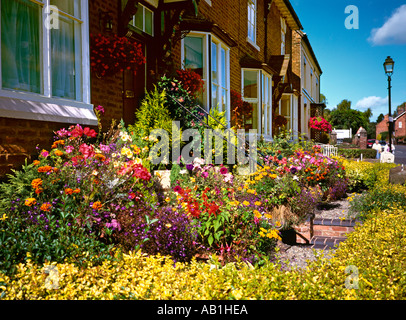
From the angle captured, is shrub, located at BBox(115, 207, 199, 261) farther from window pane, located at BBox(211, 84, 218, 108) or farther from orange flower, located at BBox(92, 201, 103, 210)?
window pane, located at BBox(211, 84, 218, 108)

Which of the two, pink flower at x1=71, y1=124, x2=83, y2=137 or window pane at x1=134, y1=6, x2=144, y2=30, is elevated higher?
window pane at x1=134, y1=6, x2=144, y2=30

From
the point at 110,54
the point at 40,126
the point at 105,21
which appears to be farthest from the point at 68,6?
the point at 40,126

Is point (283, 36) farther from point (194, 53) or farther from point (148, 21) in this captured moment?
point (148, 21)

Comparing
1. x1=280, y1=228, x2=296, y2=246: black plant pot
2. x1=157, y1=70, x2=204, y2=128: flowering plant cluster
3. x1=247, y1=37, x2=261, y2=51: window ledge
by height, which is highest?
x1=247, y1=37, x2=261, y2=51: window ledge

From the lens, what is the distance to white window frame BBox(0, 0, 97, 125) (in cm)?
400

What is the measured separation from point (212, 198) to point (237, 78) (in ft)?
26.5

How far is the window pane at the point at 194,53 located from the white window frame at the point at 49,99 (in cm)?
359

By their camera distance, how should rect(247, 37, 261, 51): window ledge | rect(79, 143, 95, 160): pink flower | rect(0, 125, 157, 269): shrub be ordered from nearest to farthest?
1. rect(0, 125, 157, 269): shrub
2. rect(79, 143, 95, 160): pink flower
3. rect(247, 37, 261, 51): window ledge

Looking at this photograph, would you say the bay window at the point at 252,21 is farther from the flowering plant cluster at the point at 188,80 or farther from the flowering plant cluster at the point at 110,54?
the flowering plant cluster at the point at 110,54

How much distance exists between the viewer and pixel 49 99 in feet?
14.9

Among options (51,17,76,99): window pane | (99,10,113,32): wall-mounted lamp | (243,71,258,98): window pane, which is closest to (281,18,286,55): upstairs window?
(243,71,258,98): window pane

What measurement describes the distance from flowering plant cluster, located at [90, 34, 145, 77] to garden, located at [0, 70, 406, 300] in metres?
0.73

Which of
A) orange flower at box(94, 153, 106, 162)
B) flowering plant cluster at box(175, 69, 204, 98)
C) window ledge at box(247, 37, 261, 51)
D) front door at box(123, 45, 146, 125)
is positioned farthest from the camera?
window ledge at box(247, 37, 261, 51)
